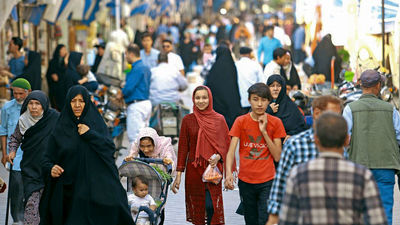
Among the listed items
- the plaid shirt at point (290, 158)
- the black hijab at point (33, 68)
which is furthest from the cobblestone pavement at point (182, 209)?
the black hijab at point (33, 68)

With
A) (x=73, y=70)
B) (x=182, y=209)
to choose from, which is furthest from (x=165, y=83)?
(x=182, y=209)

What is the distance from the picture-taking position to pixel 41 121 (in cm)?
775

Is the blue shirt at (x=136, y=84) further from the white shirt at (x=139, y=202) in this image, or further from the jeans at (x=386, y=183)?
the jeans at (x=386, y=183)

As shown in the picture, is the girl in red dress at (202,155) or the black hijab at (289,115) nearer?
the girl in red dress at (202,155)

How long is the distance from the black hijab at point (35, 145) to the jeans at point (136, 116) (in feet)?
13.7

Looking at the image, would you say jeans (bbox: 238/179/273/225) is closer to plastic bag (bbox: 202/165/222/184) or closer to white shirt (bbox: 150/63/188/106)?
plastic bag (bbox: 202/165/222/184)

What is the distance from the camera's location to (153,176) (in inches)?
285

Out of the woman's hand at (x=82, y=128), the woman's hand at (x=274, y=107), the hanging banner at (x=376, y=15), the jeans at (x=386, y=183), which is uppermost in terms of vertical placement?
the hanging banner at (x=376, y=15)

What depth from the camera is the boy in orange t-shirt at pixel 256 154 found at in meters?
6.62

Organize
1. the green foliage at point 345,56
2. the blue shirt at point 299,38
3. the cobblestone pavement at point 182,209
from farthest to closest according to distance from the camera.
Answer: the blue shirt at point 299,38 < the green foliage at point 345,56 < the cobblestone pavement at point 182,209

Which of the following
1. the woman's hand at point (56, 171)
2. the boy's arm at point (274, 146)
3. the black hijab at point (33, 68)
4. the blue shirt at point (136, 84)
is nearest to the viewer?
the boy's arm at point (274, 146)

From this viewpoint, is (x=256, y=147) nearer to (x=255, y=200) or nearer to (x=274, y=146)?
(x=274, y=146)

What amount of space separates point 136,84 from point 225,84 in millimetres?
1165

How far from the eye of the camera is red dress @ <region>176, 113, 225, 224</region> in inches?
292
